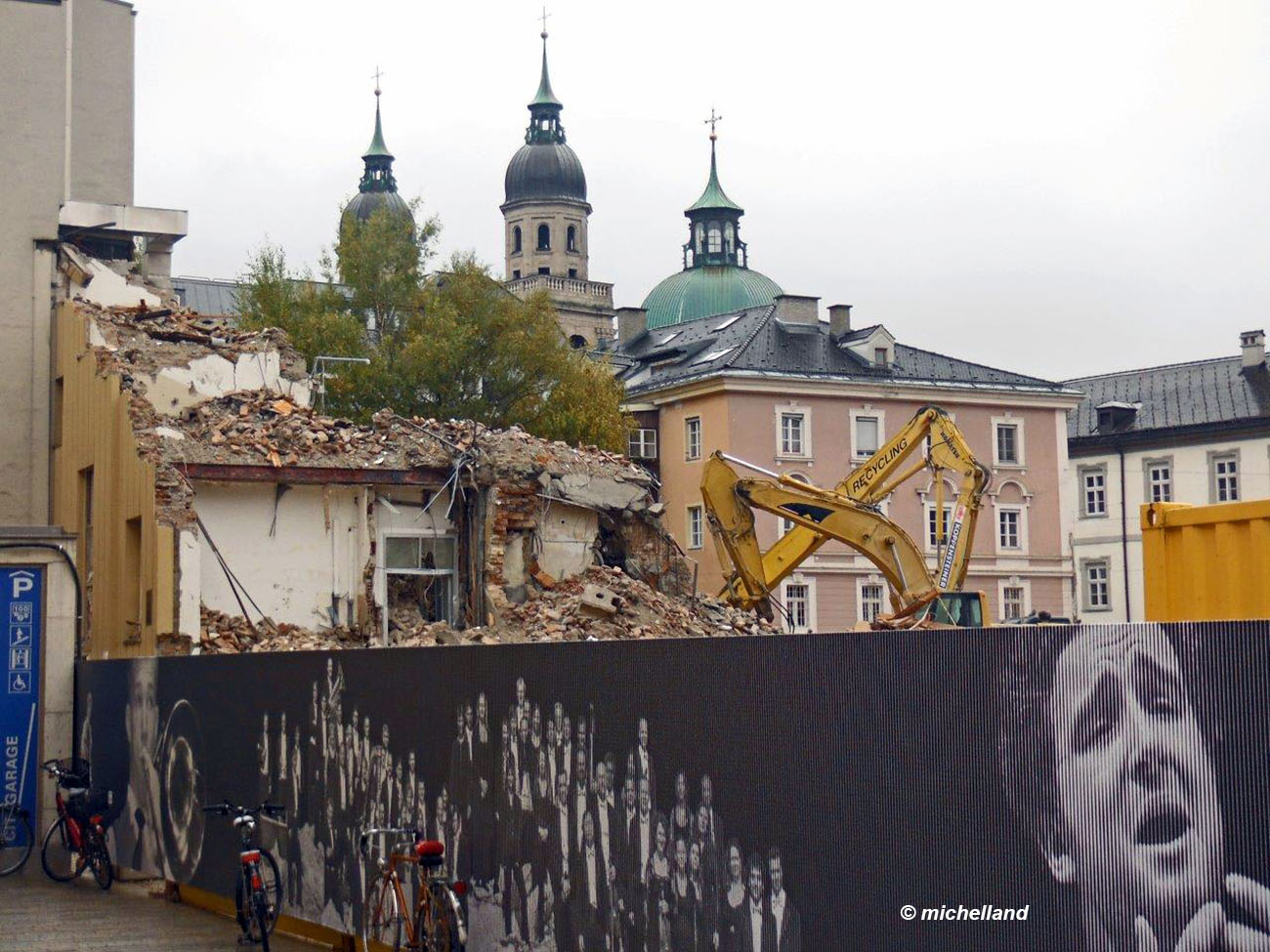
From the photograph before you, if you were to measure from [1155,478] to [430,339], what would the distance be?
3621 centimetres

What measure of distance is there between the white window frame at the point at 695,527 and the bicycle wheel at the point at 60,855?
48.9 m

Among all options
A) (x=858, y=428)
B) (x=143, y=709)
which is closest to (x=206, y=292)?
(x=858, y=428)

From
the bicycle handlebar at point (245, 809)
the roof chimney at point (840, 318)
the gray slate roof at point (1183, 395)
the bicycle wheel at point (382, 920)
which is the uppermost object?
the roof chimney at point (840, 318)

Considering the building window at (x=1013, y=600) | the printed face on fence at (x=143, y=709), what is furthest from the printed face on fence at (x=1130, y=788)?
the building window at (x=1013, y=600)

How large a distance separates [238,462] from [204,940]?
36.3ft

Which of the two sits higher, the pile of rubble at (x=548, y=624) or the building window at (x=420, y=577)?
the building window at (x=420, y=577)

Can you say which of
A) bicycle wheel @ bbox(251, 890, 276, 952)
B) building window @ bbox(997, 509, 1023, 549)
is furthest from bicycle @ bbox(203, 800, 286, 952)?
building window @ bbox(997, 509, 1023, 549)

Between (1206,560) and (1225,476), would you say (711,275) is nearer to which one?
(1225,476)

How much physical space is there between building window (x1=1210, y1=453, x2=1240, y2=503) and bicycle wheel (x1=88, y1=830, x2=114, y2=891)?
64594mm

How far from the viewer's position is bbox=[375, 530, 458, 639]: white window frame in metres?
25.8

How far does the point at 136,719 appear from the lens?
58.9ft

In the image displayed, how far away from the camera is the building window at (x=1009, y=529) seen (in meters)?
72.4

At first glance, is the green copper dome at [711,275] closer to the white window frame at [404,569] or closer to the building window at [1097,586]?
the building window at [1097,586]

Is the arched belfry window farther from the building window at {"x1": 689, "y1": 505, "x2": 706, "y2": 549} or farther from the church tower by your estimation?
the building window at {"x1": 689, "y1": 505, "x2": 706, "y2": 549}
